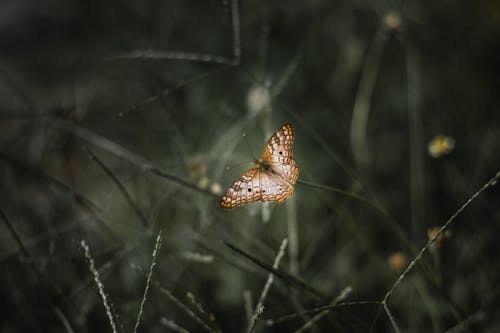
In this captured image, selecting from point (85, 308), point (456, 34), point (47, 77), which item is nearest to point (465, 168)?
point (456, 34)

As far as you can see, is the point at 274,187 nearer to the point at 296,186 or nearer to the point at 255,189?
the point at 255,189

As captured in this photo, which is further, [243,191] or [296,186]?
[296,186]

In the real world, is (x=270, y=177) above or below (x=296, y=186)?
below

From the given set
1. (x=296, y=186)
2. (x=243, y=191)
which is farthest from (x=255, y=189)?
(x=296, y=186)

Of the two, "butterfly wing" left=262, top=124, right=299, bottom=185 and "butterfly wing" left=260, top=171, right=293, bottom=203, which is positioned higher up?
"butterfly wing" left=262, top=124, right=299, bottom=185

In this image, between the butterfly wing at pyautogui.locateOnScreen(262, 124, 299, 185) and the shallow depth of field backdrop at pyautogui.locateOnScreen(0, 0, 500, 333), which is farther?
the shallow depth of field backdrop at pyautogui.locateOnScreen(0, 0, 500, 333)
